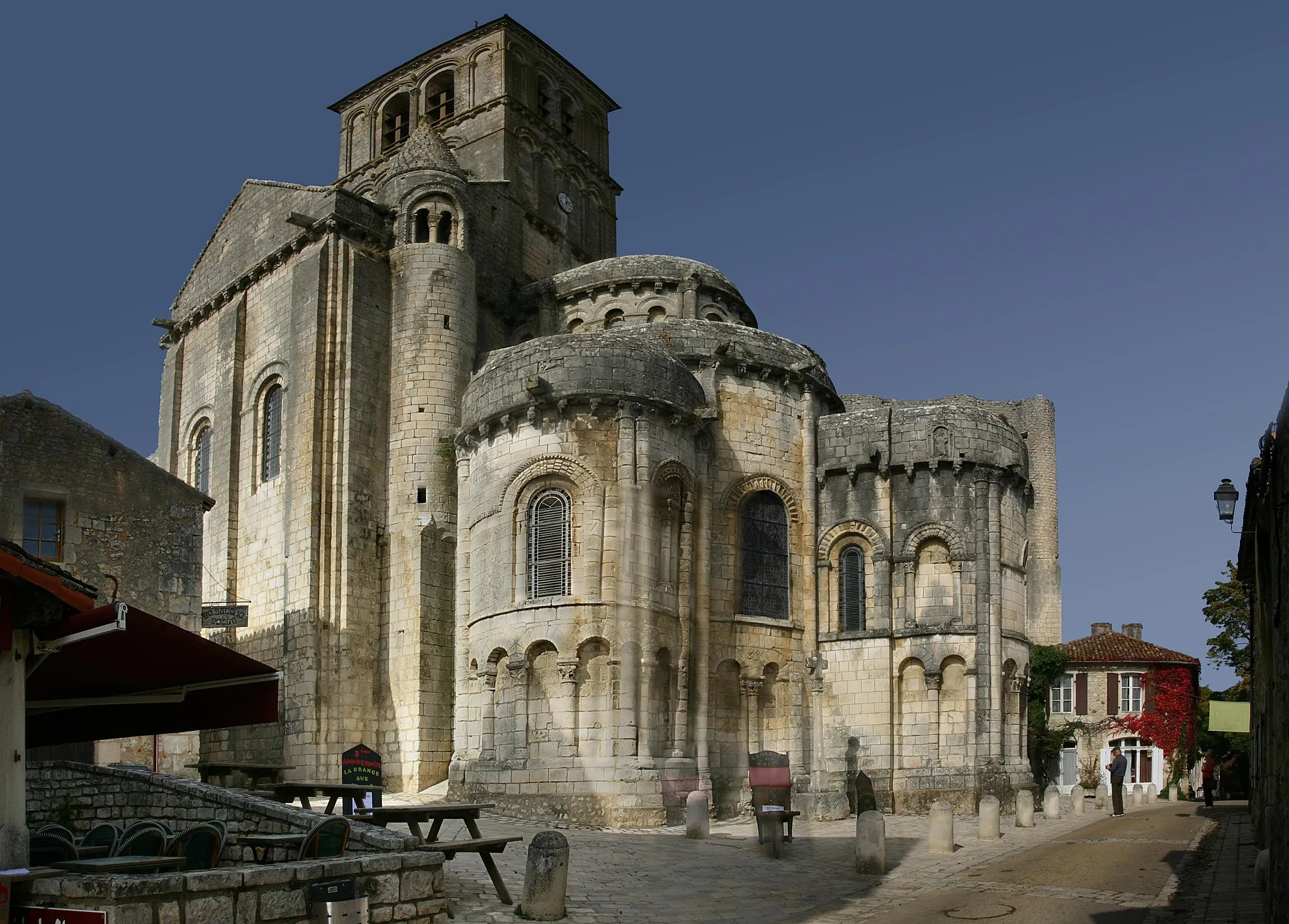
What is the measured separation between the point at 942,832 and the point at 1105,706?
74.2 ft

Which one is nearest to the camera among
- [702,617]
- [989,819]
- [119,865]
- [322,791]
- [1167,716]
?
[119,865]

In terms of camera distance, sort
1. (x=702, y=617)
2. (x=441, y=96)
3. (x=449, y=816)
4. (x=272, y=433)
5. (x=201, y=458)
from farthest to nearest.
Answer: (x=441, y=96)
(x=201, y=458)
(x=272, y=433)
(x=702, y=617)
(x=449, y=816)

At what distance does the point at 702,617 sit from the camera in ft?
78.9

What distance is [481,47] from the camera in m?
36.5

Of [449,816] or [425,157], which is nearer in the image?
[449,816]

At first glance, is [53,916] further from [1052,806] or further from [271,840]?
[1052,806]

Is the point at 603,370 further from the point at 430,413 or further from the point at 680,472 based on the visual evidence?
the point at 430,413

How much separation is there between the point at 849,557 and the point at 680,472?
15.1 feet

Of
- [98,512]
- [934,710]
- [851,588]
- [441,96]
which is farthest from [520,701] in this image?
[441,96]

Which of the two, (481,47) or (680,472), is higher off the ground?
(481,47)

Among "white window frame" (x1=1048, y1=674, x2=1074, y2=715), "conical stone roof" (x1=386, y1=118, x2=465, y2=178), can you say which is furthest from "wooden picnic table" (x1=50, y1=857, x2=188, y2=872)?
"white window frame" (x1=1048, y1=674, x2=1074, y2=715)

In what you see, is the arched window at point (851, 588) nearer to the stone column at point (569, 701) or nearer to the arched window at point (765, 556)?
the arched window at point (765, 556)

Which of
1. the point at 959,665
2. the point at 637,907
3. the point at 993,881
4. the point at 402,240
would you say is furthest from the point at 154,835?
the point at 402,240

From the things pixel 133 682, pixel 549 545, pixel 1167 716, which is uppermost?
pixel 549 545
